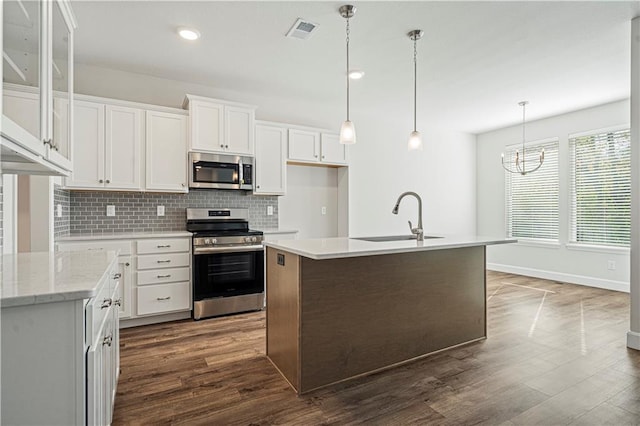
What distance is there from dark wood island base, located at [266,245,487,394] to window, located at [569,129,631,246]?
11.0 ft

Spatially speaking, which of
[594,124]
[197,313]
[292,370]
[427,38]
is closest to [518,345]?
[292,370]

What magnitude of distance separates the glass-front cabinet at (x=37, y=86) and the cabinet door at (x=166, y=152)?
165 cm

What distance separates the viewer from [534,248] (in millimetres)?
5895

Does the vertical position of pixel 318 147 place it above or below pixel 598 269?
above

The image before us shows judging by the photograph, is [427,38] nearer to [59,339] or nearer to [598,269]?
[59,339]

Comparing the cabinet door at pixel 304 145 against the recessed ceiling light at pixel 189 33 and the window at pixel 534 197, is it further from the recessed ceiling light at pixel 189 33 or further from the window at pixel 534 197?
the window at pixel 534 197

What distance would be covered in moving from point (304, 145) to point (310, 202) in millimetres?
870

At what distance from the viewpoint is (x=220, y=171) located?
391 cm

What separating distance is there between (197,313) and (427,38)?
11.2 feet

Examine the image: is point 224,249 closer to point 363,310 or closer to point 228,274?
point 228,274

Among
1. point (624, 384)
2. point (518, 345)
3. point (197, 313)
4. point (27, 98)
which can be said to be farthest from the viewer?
point (197, 313)

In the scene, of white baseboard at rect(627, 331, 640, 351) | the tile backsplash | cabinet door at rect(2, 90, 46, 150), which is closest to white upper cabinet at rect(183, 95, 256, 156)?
the tile backsplash

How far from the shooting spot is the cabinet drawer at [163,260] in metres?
3.44

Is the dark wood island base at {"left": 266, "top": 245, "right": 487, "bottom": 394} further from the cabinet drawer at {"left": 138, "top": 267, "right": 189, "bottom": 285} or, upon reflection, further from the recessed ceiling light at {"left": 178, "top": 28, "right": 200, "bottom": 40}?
the recessed ceiling light at {"left": 178, "top": 28, "right": 200, "bottom": 40}
